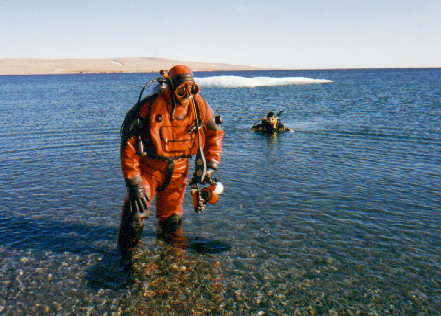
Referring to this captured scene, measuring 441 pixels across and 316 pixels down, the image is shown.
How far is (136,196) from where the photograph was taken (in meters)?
5.81

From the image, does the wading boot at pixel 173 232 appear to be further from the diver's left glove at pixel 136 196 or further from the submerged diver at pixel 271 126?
the submerged diver at pixel 271 126

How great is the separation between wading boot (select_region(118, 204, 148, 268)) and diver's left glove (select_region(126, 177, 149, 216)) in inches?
5.8

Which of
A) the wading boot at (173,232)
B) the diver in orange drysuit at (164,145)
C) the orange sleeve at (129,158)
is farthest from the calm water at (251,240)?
the orange sleeve at (129,158)

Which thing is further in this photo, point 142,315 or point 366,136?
point 366,136

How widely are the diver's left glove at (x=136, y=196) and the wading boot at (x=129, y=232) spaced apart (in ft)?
0.48

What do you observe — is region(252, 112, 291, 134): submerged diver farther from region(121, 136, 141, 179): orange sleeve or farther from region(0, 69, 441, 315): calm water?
region(121, 136, 141, 179): orange sleeve

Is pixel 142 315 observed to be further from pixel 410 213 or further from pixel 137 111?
pixel 410 213

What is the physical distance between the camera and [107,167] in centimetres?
1339

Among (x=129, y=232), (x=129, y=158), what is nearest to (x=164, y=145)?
(x=129, y=158)

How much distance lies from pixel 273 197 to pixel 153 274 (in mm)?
4802

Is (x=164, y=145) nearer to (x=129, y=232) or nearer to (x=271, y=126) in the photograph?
(x=129, y=232)

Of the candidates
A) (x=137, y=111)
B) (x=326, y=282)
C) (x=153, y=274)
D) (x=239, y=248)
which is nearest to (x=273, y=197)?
(x=239, y=248)

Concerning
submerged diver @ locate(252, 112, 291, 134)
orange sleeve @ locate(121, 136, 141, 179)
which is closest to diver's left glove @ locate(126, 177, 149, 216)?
orange sleeve @ locate(121, 136, 141, 179)

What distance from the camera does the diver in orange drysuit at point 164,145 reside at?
18.7ft
